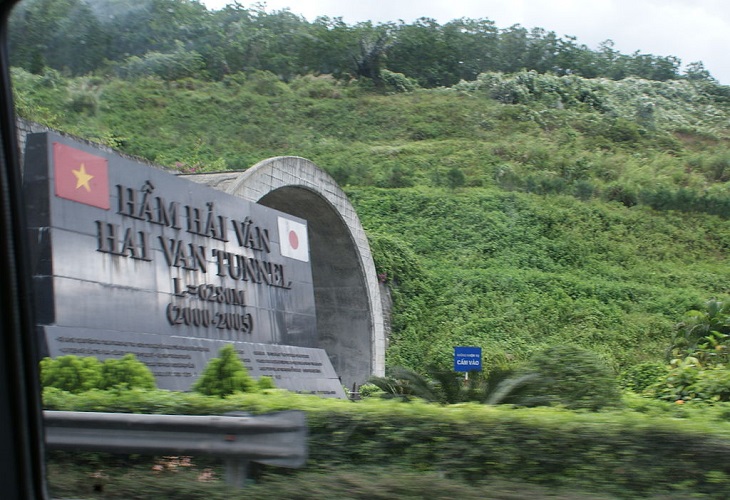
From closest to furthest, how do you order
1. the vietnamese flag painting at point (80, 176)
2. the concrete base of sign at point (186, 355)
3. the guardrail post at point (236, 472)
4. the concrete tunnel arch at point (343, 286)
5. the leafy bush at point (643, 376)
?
the guardrail post at point (236, 472) < the concrete base of sign at point (186, 355) < the vietnamese flag painting at point (80, 176) < the leafy bush at point (643, 376) < the concrete tunnel arch at point (343, 286)

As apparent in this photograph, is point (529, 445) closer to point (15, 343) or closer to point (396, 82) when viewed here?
point (15, 343)

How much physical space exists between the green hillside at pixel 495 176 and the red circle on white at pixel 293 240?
664cm

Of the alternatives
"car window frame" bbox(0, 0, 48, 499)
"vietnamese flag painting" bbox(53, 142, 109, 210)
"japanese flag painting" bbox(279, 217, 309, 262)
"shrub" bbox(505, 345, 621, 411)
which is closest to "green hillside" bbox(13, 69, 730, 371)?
"japanese flag painting" bbox(279, 217, 309, 262)

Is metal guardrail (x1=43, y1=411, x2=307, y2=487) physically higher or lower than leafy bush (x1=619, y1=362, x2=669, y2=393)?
higher

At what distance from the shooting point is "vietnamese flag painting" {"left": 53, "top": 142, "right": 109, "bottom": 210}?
857 cm

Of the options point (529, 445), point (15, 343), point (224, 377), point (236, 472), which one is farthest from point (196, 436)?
point (224, 377)

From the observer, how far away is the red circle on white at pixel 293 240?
534 inches

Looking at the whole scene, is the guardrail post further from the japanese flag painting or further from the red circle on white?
the red circle on white

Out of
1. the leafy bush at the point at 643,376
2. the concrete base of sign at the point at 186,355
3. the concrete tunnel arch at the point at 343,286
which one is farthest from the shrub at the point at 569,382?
the concrete tunnel arch at the point at 343,286

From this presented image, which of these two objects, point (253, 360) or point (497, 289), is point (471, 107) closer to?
point (497, 289)

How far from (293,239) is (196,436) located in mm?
9636

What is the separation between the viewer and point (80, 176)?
8914mm

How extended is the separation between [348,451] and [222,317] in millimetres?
6746

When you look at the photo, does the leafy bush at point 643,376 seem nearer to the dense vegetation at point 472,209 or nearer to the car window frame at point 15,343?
the dense vegetation at point 472,209
